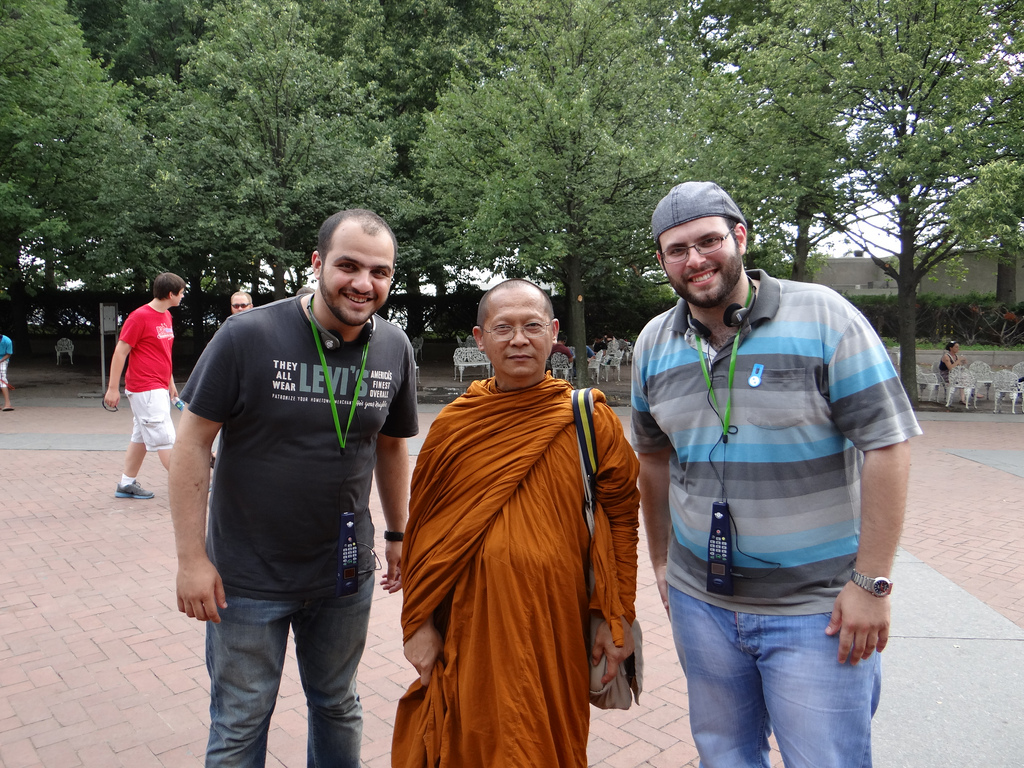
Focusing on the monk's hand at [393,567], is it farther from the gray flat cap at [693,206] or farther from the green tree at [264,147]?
the green tree at [264,147]

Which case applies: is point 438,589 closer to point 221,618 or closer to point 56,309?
point 221,618

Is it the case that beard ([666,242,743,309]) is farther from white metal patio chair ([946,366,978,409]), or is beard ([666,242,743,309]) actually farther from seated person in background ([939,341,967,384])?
seated person in background ([939,341,967,384])

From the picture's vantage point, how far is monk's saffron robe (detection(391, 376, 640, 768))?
212 cm

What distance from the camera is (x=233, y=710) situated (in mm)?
2211

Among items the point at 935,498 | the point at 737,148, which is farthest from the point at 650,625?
the point at 737,148

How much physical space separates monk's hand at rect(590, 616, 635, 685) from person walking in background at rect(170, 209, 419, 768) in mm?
769

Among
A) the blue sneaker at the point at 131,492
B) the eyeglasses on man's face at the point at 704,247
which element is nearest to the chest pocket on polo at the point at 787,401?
the eyeglasses on man's face at the point at 704,247

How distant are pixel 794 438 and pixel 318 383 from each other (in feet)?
4.44

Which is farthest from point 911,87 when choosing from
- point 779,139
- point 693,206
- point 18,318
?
point 18,318

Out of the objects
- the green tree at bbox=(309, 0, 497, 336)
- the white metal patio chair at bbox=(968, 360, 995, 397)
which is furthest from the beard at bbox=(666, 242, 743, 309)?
the green tree at bbox=(309, 0, 497, 336)

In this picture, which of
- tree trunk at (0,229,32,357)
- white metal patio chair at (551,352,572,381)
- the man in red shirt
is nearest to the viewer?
the man in red shirt

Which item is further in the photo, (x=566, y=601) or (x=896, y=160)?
(x=896, y=160)

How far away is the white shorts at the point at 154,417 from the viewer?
654 cm

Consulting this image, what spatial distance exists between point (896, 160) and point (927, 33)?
2315 millimetres
